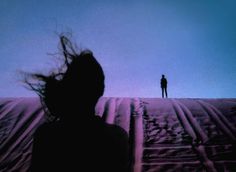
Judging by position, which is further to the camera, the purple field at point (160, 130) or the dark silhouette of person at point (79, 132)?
the purple field at point (160, 130)

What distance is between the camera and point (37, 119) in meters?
8.23

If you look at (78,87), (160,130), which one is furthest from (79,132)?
(160,130)

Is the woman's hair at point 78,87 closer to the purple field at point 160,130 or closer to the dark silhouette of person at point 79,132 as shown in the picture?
the dark silhouette of person at point 79,132

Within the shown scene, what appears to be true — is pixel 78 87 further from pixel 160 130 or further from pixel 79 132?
→ pixel 160 130

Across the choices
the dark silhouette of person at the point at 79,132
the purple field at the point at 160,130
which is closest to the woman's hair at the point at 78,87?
the dark silhouette of person at the point at 79,132

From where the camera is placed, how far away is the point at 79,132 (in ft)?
4.12

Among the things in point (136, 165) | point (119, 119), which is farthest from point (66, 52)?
point (119, 119)

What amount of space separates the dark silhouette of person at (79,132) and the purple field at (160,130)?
450 cm

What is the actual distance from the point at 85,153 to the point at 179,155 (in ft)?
17.6

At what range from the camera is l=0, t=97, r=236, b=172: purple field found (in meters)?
5.88

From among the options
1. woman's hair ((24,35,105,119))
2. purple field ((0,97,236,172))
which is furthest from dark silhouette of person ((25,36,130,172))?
purple field ((0,97,236,172))

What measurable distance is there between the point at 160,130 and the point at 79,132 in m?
6.56

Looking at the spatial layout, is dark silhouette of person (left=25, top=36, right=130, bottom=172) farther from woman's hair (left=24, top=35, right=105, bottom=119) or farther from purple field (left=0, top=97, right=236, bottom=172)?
purple field (left=0, top=97, right=236, bottom=172)

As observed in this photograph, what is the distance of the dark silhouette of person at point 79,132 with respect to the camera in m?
1.19
